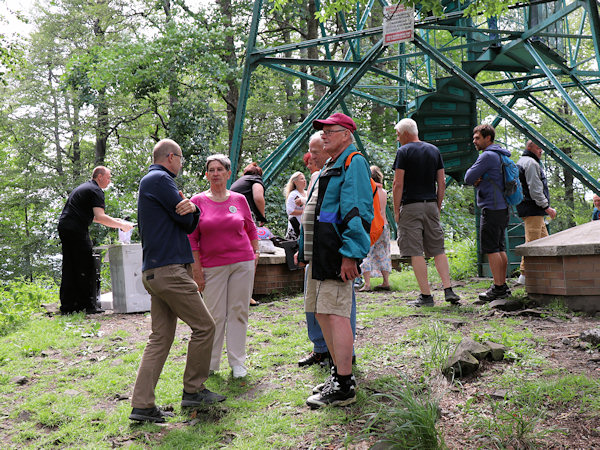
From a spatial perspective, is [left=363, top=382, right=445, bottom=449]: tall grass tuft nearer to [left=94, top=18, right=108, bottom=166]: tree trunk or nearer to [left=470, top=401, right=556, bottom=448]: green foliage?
[left=470, top=401, right=556, bottom=448]: green foliage

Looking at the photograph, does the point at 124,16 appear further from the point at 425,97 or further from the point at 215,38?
the point at 425,97

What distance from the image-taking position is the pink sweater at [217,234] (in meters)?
4.39

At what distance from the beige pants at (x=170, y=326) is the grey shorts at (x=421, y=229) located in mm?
3227

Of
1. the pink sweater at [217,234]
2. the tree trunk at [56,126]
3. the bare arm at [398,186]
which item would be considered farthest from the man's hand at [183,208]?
the tree trunk at [56,126]

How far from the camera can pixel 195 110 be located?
16234 millimetres

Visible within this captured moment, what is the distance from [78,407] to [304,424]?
1.89 metres

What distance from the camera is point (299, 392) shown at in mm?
3959

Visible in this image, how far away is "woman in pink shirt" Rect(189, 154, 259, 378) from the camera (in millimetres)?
4402

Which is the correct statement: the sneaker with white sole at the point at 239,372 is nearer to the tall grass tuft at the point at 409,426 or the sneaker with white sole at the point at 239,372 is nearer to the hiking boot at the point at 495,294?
the tall grass tuft at the point at 409,426

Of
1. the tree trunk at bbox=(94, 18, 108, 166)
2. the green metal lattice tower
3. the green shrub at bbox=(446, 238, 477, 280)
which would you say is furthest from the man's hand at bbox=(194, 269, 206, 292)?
the tree trunk at bbox=(94, 18, 108, 166)

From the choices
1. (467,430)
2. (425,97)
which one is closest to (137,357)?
(467,430)

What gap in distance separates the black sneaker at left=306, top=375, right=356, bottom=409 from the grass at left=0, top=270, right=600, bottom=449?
0.06 meters

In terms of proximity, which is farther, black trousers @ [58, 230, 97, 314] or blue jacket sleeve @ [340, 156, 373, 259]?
black trousers @ [58, 230, 97, 314]

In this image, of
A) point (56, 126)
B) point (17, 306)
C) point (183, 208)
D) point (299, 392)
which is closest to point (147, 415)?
point (299, 392)
